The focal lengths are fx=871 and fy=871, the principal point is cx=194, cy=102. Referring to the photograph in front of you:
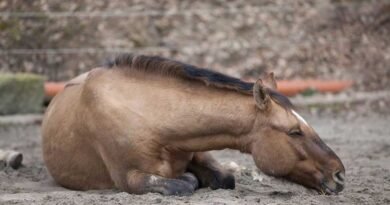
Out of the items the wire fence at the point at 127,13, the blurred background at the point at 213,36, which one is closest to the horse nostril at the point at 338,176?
the wire fence at the point at 127,13

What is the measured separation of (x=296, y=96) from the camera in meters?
11.7

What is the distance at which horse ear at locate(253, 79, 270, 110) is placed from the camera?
5375 mm

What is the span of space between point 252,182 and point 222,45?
6425 mm

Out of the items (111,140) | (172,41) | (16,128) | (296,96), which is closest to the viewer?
(111,140)

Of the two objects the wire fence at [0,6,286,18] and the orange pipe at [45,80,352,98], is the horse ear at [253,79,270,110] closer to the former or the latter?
the orange pipe at [45,80,352,98]

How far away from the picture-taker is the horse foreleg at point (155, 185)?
5.54m

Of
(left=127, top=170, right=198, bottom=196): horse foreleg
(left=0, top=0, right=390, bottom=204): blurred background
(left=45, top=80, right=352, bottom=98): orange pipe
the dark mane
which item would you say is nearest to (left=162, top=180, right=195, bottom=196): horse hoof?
(left=127, top=170, right=198, bottom=196): horse foreleg

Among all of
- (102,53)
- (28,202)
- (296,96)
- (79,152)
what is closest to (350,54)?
(296,96)

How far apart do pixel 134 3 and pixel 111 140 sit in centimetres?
751

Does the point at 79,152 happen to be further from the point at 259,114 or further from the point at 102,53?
the point at 102,53

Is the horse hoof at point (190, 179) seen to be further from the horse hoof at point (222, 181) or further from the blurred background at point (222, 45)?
the blurred background at point (222, 45)

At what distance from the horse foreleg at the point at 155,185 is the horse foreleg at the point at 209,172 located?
0.36m

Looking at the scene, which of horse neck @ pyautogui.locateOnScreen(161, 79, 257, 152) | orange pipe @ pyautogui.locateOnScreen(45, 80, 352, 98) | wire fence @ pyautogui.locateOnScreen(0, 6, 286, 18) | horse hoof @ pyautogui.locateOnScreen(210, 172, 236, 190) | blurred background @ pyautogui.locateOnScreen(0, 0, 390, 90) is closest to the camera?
horse neck @ pyautogui.locateOnScreen(161, 79, 257, 152)

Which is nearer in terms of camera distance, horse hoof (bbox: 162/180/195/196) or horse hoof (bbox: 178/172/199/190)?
horse hoof (bbox: 162/180/195/196)
